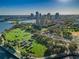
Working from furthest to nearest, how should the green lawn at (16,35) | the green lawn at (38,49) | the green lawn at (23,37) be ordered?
the green lawn at (16,35)
the green lawn at (23,37)
the green lawn at (38,49)

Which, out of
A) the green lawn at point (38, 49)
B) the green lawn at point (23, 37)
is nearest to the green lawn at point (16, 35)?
the green lawn at point (23, 37)

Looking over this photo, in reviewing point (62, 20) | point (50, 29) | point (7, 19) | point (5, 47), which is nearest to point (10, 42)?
point (5, 47)

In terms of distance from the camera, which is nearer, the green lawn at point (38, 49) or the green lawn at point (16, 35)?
the green lawn at point (38, 49)

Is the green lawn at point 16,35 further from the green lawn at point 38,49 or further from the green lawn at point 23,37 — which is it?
the green lawn at point 38,49

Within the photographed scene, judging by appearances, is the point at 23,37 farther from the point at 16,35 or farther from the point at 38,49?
the point at 38,49

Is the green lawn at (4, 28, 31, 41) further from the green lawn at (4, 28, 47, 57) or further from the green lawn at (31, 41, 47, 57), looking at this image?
the green lawn at (31, 41, 47, 57)

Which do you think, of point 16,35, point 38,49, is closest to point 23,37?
point 16,35

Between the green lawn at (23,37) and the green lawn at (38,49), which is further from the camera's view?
the green lawn at (23,37)

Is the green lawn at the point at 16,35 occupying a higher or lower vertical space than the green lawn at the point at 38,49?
higher

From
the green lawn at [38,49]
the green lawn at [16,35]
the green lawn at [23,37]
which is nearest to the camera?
the green lawn at [38,49]

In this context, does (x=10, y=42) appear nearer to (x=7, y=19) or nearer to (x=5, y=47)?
(x=5, y=47)

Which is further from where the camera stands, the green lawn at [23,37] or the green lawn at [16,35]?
the green lawn at [16,35]
